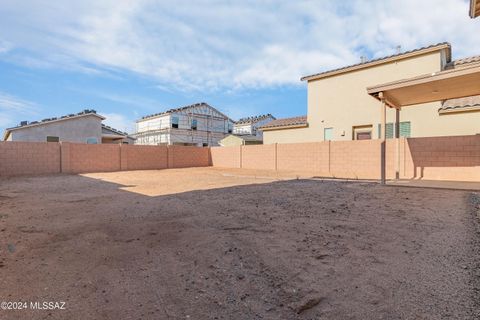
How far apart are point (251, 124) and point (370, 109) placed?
2604 cm

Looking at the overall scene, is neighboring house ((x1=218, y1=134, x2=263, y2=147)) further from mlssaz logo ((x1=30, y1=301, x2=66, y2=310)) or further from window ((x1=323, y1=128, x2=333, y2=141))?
mlssaz logo ((x1=30, y1=301, x2=66, y2=310))

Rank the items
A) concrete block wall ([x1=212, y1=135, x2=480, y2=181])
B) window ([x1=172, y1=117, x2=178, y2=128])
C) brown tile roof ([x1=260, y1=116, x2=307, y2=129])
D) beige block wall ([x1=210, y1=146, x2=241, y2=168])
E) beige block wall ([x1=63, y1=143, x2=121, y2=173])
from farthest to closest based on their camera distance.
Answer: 1. window ([x1=172, y1=117, x2=178, y2=128])
2. beige block wall ([x1=210, y1=146, x2=241, y2=168])
3. brown tile roof ([x1=260, y1=116, x2=307, y2=129])
4. beige block wall ([x1=63, y1=143, x2=121, y2=173])
5. concrete block wall ([x1=212, y1=135, x2=480, y2=181])

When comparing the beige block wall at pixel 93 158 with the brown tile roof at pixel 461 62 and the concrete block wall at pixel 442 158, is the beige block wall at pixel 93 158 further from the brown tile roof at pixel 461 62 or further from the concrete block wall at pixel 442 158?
the brown tile roof at pixel 461 62

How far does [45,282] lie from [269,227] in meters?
3.00

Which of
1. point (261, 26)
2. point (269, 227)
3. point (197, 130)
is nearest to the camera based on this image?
point (269, 227)

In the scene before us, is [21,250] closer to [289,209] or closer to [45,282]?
[45,282]

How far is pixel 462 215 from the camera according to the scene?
5340mm

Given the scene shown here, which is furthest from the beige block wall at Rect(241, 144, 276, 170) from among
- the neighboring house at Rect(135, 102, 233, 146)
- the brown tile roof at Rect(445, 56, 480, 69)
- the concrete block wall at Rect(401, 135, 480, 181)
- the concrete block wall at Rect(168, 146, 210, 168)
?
the neighboring house at Rect(135, 102, 233, 146)

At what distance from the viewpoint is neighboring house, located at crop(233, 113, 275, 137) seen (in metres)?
41.4

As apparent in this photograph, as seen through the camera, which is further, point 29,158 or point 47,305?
point 29,158

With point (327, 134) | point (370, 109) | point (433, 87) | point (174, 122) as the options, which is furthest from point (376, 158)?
point (174, 122)

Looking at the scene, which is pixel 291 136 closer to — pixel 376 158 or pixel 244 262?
pixel 376 158

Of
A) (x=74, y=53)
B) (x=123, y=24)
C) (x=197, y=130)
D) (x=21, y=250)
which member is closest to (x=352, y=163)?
(x=123, y=24)

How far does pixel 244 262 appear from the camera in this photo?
126 inches
